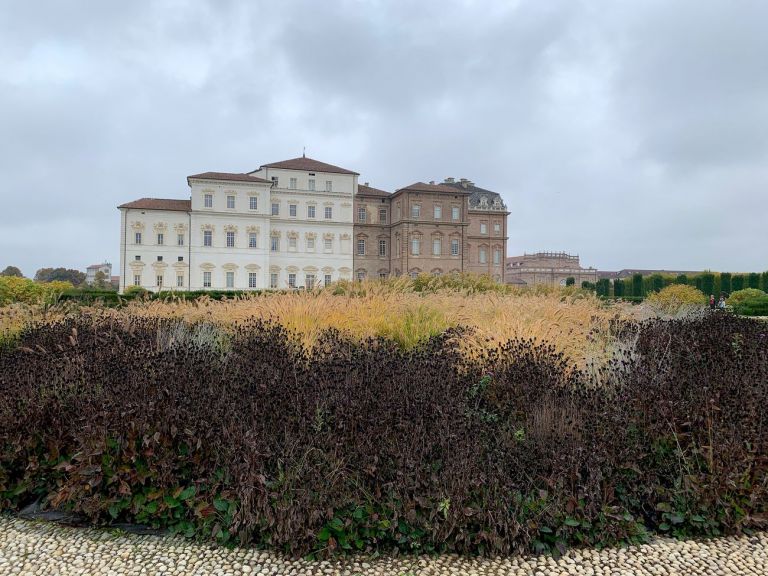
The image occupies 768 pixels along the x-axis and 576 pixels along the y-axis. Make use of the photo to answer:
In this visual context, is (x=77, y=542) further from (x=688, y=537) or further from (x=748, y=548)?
(x=748, y=548)

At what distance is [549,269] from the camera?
253ft

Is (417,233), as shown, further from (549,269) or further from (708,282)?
(549,269)

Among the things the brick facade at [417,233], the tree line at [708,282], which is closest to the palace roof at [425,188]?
the brick facade at [417,233]

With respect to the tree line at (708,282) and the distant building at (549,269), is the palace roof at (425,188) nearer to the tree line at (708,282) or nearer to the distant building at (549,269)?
the tree line at (708,282)

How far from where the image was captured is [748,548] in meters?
2.67

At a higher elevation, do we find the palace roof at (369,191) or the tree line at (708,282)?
the palace roof at (369,191)

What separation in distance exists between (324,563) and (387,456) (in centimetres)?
55

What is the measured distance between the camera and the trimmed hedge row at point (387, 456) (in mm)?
2531

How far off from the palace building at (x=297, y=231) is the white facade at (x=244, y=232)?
0.08 meters

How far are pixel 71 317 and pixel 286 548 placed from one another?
20.7ft

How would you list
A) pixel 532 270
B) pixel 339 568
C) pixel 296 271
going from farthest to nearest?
pixel 532 270 → pixel 296 271 → pixel 339 568

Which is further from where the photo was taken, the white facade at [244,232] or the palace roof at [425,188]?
the palace roof at [425,188]

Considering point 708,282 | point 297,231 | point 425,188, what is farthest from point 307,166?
point 708,282

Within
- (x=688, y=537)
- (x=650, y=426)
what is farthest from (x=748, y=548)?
(x=650, y=426)
